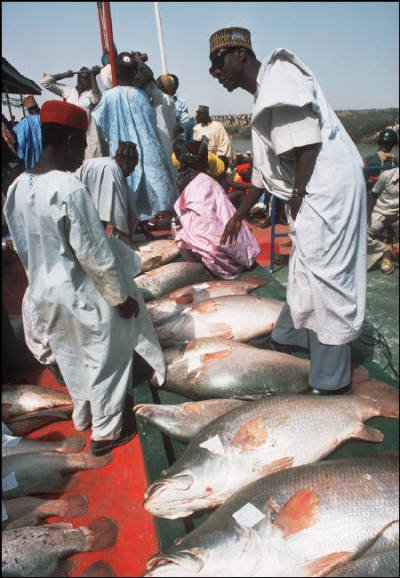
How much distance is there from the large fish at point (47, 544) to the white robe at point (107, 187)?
3143mm

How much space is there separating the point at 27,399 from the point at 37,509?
105 cm

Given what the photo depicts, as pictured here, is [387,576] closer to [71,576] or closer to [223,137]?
[71,576]

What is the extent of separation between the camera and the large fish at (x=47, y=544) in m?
1.92

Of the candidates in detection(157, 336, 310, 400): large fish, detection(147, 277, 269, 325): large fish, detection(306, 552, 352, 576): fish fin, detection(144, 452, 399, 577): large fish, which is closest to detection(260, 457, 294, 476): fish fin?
detection(144, 452, 399, 577): large fish

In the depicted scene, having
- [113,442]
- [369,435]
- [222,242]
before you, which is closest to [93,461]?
[113,442]

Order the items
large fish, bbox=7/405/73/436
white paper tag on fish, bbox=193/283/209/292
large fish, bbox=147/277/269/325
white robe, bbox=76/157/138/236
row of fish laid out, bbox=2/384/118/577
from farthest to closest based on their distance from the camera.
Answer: white robe, bbox=76/157/138/236 → white paper tag on fish, bbox=193/283/209/292 → large fish, bbox=147/277/269/325 → large fish, bbox=7/405/73/436 → row of fish laid out, bbox=2/384/118/577

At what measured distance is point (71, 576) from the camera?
199 centimetres

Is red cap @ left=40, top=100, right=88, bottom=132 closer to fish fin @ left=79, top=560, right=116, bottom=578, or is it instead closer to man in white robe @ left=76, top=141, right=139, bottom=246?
man in white robe @ left=76, top=141, right=139, bottom=246

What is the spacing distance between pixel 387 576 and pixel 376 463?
48 centimetres

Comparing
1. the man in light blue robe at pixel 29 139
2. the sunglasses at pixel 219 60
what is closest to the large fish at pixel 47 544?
the sunglasses at pixel 219 60

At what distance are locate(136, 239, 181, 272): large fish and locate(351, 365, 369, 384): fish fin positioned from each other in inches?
112

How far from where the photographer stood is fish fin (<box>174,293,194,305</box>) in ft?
12.7

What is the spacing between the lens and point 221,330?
11.2ft

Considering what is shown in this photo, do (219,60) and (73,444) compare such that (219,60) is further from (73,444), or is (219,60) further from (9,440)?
(9,440)
